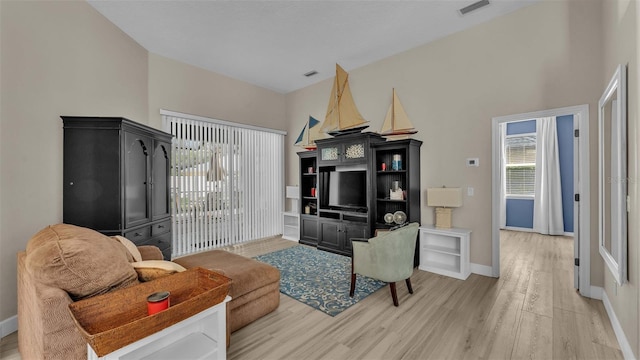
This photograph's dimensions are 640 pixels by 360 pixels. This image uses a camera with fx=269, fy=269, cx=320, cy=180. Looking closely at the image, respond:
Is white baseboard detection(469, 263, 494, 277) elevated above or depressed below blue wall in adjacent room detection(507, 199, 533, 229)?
below

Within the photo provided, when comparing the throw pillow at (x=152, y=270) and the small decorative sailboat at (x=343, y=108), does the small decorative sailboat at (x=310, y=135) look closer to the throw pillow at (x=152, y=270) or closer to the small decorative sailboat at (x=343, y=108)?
the small decorative sailboat at (x=343, y=108)

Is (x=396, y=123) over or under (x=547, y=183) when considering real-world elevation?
over

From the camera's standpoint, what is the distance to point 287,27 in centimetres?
368

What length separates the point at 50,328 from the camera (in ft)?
4.31

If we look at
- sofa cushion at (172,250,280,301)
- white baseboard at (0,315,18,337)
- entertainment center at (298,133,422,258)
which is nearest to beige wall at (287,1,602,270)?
entertainment center at (298,133,422,258)

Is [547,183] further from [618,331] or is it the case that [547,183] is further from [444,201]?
[618,331]

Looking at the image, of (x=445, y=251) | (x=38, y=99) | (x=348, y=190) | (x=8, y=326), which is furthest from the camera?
(x=348, y=190)

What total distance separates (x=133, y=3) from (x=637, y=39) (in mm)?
4604

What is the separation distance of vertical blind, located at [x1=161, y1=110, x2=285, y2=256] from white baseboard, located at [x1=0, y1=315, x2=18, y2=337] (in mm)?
2150

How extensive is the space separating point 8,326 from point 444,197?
4.75 meters

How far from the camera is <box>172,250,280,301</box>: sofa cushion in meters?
2.31

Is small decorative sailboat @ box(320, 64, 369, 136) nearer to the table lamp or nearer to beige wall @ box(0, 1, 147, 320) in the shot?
the table lamp

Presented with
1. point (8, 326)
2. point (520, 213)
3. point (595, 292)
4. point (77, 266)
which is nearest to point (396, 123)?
point (595, 292)

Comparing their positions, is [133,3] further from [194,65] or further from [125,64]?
[194,65]
